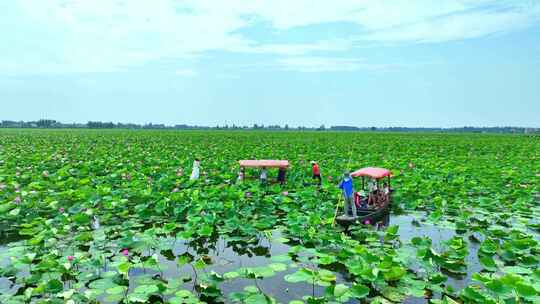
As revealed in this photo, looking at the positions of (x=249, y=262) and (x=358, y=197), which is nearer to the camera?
(x=249, y=262)

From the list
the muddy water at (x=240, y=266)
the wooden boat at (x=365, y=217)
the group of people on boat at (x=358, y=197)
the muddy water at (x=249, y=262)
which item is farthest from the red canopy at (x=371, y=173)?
the muddy water at (x=240, y=266)

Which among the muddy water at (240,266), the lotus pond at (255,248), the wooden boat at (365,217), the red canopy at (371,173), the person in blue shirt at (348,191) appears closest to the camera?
the lotus pond at (255,248)

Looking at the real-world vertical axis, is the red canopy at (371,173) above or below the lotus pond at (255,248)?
Answer: above

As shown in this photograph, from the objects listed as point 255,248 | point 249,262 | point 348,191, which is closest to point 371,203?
point 348,191

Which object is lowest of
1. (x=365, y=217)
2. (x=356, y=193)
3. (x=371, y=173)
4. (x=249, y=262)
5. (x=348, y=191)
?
(x=249, y=262)

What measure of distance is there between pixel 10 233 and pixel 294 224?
4.75 meters

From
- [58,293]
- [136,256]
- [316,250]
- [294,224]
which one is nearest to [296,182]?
[294,224]

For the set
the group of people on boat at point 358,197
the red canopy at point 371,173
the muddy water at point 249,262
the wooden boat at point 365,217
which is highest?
the red canopy at point 371,173

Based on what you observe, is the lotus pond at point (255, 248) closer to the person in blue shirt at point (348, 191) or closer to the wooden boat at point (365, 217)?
the wooden boat at point (365, 217)

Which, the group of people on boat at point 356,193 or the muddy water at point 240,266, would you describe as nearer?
the muddy water at point 240,266

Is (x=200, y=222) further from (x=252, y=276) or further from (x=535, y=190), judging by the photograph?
(x=535, y=190)

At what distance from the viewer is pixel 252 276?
4.08 meters

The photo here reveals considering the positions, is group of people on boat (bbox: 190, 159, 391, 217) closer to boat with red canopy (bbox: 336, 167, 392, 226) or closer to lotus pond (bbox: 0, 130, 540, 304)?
boat with red canopy (bbox: 336, 167, 392, 226)

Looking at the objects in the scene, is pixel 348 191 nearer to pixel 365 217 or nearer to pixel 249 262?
pixel 365 217
